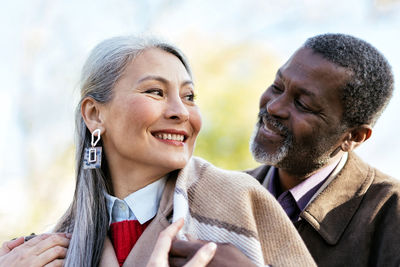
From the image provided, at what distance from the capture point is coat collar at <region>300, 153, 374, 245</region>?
8.63 ft

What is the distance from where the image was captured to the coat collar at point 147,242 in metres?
2.11

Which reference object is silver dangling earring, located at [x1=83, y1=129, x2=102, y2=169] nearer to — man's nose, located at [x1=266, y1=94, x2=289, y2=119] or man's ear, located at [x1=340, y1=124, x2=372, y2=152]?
man's nose, located at [x1=266, y1=94, x2=289, y2=119]

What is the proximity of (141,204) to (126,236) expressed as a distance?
0.56 ft

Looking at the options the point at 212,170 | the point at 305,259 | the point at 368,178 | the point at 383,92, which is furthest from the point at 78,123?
the point at 383,92

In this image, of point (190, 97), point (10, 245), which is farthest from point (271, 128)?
point (10, 245)

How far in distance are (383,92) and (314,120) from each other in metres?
0.57

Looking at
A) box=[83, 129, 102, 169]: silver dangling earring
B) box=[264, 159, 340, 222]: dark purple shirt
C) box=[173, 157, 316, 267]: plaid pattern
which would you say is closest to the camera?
box=[173, 157, 316, 267]: plaid pattern

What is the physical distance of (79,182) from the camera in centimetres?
Result: 254

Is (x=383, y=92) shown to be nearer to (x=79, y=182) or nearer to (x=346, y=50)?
(x=346, y=50)

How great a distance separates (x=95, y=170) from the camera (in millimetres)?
2482

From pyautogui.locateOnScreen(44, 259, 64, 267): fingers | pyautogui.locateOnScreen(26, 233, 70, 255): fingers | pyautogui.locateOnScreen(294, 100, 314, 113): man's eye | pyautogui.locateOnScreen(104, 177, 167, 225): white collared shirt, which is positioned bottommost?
pyautogui.locateOnScreen(44, 259, 64, 267): fingers

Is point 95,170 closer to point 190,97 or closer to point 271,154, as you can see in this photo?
point 190,97

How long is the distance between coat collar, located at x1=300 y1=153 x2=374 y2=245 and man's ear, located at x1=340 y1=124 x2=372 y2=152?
0.77ft

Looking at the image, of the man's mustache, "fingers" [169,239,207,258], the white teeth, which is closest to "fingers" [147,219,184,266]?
"fingers" [169,239,207,258]
